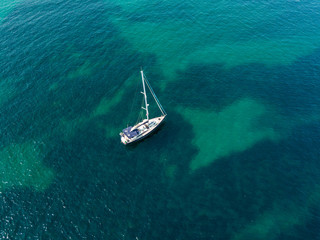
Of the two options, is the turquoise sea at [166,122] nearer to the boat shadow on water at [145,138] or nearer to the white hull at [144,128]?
the boat shadow on water at [145,138]

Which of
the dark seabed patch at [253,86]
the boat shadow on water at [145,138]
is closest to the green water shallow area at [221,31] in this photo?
the dark seabed patch at [253,86]

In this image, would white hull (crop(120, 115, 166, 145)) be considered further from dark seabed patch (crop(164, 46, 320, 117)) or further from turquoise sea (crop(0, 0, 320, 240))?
dark seabed patch (crop(164, 46, 320, 117))

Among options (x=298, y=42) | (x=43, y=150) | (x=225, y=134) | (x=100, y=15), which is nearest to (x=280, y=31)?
(x=298, y=42)

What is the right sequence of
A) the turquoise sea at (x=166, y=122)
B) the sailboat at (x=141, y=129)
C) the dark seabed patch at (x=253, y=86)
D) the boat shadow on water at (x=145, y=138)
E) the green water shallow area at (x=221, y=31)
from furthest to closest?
the green water shallow area at (x=221, y=31)
the dark seabed patch at (x=253, y=86)
the boat shadow on water at (x=145, y=138)
the sailboat at (x=141, y=129)
the turquoise sea at (x=166, y=122)

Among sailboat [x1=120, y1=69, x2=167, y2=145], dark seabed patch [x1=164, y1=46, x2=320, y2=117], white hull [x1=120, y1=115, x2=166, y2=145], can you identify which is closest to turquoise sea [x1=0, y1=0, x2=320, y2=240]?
dark seabed patch [x1=164, y1=46, x2=320, y2=117]

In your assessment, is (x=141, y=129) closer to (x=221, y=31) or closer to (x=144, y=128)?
(x=144, y=128)
